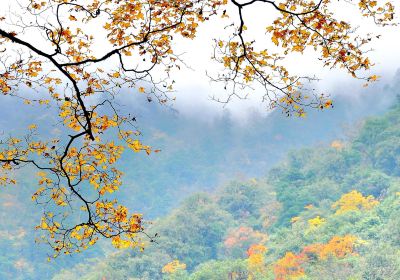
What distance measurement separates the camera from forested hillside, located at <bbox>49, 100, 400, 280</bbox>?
2675cm

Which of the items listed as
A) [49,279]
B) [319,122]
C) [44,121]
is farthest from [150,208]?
[319,122]

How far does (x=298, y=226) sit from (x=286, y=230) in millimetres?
1984

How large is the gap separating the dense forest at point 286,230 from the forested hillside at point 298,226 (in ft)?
0.26

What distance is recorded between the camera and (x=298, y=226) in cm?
3588

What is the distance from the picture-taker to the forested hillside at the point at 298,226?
2675cm

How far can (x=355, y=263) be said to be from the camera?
928 inches

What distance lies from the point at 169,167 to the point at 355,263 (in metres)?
89.9

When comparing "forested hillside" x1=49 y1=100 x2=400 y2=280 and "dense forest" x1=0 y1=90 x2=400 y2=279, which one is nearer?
"forested hillside" x1=49 y1=100 x2=400 y2=280

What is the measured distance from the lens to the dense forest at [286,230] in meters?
27.0

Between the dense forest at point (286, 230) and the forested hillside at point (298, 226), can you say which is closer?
the forested hillside at point (298, 226)

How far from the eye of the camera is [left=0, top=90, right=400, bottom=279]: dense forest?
1065 inches

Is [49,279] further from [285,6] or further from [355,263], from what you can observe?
[285,6]

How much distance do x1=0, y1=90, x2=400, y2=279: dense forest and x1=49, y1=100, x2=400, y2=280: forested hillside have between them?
0.26 feet

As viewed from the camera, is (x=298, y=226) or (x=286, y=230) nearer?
(x=298, y=226)
